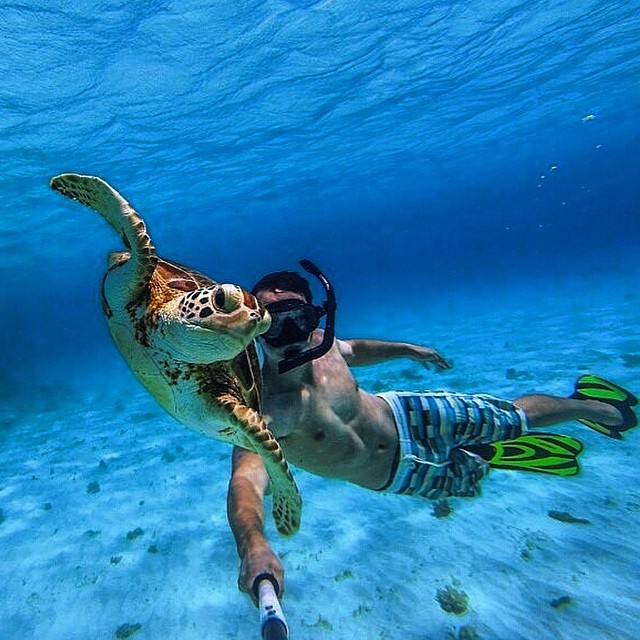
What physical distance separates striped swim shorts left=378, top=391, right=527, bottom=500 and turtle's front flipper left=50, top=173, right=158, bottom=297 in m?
3.08

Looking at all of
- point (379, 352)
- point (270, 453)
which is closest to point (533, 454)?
point (379, 352)

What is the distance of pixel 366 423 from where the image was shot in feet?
13.4

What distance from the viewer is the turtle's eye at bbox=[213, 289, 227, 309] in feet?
5.80

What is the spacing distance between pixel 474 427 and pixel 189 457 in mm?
7183

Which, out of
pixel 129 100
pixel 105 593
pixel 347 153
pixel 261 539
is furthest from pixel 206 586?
pixel 347 153

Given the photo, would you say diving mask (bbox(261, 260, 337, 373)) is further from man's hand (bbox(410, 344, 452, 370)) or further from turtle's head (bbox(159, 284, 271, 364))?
man's hand (bbox(410, 344, 452, 370))

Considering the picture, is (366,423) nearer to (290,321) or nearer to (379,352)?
(379,352)

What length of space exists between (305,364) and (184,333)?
6.00 ft

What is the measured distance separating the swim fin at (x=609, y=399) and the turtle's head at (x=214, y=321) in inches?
195

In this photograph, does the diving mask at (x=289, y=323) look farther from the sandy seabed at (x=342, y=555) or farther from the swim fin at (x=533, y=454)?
the sandy seabed at (x=342, y=555)

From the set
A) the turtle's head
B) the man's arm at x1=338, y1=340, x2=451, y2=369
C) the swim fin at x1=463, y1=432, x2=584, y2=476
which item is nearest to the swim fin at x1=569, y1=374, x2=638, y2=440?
the swim fin at x1=463, y1=432, x2=584, y2=476

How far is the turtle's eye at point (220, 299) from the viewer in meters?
1.77

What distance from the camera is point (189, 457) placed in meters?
9.94

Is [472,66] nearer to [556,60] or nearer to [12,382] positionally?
[556,60]
